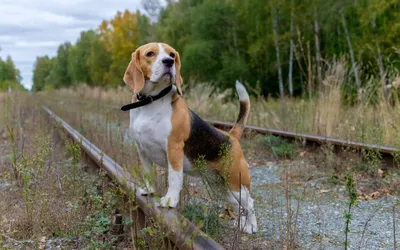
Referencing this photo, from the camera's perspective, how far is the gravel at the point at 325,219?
290cm

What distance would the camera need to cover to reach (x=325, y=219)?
135 inches

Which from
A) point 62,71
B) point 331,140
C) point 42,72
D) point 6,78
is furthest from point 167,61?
point 42,72

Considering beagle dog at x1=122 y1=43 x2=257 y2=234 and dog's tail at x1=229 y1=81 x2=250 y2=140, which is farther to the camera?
dog's tail at x1=229 y1=81 x2=250 y2=140

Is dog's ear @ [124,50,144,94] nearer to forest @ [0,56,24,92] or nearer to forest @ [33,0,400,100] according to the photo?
forest @ [33,0,400,100]

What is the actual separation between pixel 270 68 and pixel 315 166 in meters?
26.0

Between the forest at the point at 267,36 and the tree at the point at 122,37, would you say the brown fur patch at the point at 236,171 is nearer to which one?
the forest at the point at 267,36

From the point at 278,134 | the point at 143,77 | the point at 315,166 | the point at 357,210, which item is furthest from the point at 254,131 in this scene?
the point at 143,77

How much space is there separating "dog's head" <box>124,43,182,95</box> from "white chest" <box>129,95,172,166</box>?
12cm

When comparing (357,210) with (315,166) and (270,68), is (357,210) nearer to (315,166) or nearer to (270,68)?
(315,166)

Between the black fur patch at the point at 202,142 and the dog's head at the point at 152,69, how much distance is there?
1.02 ft

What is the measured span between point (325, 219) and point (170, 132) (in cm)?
147

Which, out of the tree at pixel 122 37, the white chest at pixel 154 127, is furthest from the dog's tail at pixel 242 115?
the tree at pixel 122 37

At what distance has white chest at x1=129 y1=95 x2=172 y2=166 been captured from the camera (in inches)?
114

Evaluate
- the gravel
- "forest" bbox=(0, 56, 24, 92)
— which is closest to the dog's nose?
the gravel
